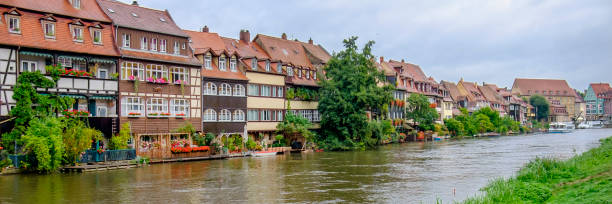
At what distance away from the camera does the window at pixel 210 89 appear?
1882 inches

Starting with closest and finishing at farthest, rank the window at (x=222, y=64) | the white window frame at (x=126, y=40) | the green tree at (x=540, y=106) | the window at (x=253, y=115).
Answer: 1. the white window frame at (x=126, y=40)
2. the window at (x=222, y=64)
3. the window at (x=253, y=115)
4. the green tree at (x=540, y=106)

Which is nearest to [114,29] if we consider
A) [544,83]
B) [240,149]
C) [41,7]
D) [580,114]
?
[41,7]

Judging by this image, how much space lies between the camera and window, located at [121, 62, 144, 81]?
41344 mm

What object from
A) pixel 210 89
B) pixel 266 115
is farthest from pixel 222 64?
pixel 266 115

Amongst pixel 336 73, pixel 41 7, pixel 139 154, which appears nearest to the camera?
pixel 41 7

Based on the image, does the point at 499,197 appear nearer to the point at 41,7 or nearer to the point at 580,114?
the point at 41,7

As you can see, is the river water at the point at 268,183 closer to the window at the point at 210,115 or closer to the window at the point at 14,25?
the window at the point at 210,115

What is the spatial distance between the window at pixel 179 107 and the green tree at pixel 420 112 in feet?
148

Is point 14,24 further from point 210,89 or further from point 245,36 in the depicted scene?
point 245,36

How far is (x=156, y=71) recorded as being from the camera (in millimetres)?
43750

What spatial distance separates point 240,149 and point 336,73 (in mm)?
14703

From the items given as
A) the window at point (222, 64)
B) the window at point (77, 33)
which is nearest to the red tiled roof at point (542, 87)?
the window at point (222, 64)

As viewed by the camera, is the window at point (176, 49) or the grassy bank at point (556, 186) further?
the window at point (176, 49)

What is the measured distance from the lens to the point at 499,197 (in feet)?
65.2
